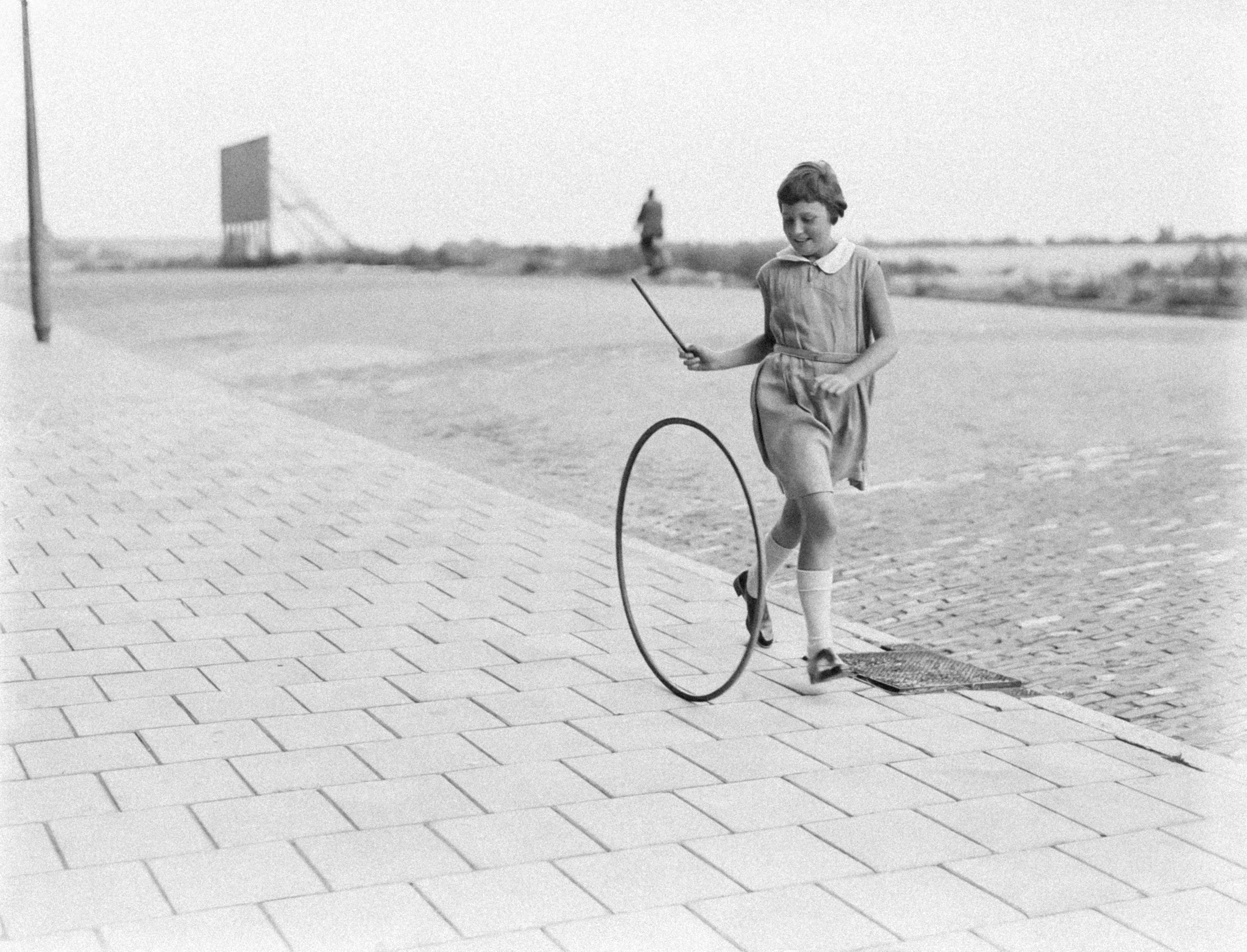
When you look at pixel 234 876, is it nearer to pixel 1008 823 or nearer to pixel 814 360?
pixel 1008 823

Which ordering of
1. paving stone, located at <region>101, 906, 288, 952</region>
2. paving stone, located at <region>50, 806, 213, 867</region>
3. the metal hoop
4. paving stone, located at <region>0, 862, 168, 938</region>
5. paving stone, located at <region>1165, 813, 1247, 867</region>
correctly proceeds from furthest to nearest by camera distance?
the metal hoop, paving stone, located at <region>1165, 813, 1247, 867</region>, paving stone, located at <region>50, 806, 213, 867</region>, paving stone, located at <region>0, 862, 168, 938</region>, paving stone, located at <region>101, 906, 288, 952</region>

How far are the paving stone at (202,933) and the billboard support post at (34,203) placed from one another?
20.0m

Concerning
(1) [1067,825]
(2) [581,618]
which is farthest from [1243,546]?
(1) [1067,825]

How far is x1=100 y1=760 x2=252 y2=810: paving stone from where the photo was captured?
14.8 ft

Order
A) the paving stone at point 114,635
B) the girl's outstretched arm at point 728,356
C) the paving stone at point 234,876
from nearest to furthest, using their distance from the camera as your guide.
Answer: the paving stone at point 234,876
the girl's outstretched arm at point 728,356
the paving stone at point 114,635

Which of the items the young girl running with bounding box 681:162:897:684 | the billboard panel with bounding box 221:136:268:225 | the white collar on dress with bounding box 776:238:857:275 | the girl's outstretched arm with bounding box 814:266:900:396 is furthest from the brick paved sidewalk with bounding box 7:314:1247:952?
the billboard panel with bounding box 221:136:268:225

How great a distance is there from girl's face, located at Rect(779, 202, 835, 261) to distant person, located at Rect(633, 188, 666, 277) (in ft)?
1.35

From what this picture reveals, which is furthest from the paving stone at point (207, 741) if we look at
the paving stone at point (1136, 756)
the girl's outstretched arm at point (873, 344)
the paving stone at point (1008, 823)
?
the paving stone at point (1136, 756)

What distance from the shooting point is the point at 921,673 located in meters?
5.91

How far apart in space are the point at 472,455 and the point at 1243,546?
19.2 feet

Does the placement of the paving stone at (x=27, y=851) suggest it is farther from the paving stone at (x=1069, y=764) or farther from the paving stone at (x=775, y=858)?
the paving stone at (x=1069, y=764)

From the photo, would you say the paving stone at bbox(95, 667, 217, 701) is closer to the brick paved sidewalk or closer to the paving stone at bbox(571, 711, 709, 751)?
the brick paved sidewalk

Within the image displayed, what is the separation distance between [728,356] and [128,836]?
2.56 metres

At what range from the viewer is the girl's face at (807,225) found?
5.36 m
